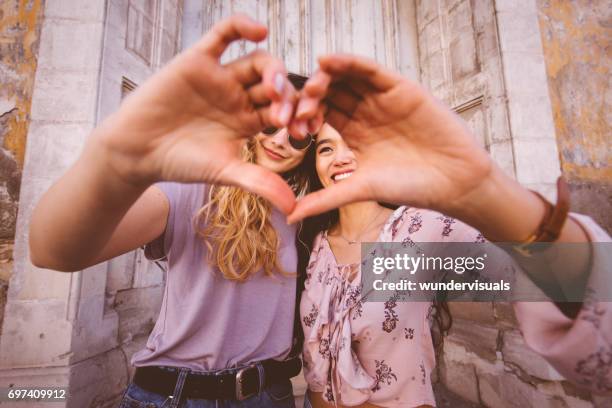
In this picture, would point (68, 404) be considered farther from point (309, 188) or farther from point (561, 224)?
point (561, 224)

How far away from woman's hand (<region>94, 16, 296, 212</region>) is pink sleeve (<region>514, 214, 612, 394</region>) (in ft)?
2.38

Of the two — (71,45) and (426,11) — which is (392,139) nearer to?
(71,45)

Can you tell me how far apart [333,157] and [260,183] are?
44.4 inches

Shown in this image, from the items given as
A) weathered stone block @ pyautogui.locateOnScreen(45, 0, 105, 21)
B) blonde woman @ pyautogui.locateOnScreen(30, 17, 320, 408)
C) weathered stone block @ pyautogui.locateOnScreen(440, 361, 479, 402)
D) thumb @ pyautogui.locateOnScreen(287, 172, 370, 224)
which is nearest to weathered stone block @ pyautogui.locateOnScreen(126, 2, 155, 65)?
weathered stone block @ pyautogui.locateOnScreen(45, 0, 105, 21)

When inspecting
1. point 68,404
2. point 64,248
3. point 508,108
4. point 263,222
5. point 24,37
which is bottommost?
point 68,404

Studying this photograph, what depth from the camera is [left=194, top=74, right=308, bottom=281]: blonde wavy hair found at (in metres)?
1.20

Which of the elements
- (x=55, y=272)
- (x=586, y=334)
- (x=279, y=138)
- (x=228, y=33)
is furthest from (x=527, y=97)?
(x=55, y=272)

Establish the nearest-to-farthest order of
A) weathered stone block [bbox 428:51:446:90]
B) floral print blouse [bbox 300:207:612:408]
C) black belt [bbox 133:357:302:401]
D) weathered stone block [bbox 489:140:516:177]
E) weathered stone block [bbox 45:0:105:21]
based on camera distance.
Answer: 1. black belt [bbox 133:357:302:401]
2. floral print blouse [bbox 300:207:612:408]
3. weathered stone block [bbox 45:0:105:21]
4. weathered stone block [bbox 489:140:516:177]
5. weathered stone block [bbox 428:51:446:90]

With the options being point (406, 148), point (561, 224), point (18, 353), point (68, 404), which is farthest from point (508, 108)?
point (18, 353)

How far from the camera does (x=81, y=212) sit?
67 cm

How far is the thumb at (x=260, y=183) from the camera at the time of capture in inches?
23.3

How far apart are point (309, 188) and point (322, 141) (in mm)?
373

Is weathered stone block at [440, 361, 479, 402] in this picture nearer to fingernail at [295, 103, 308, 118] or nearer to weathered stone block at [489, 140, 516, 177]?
weathered stone block at [489, 140, 516, 177]

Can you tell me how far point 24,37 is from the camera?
80.4 inches
